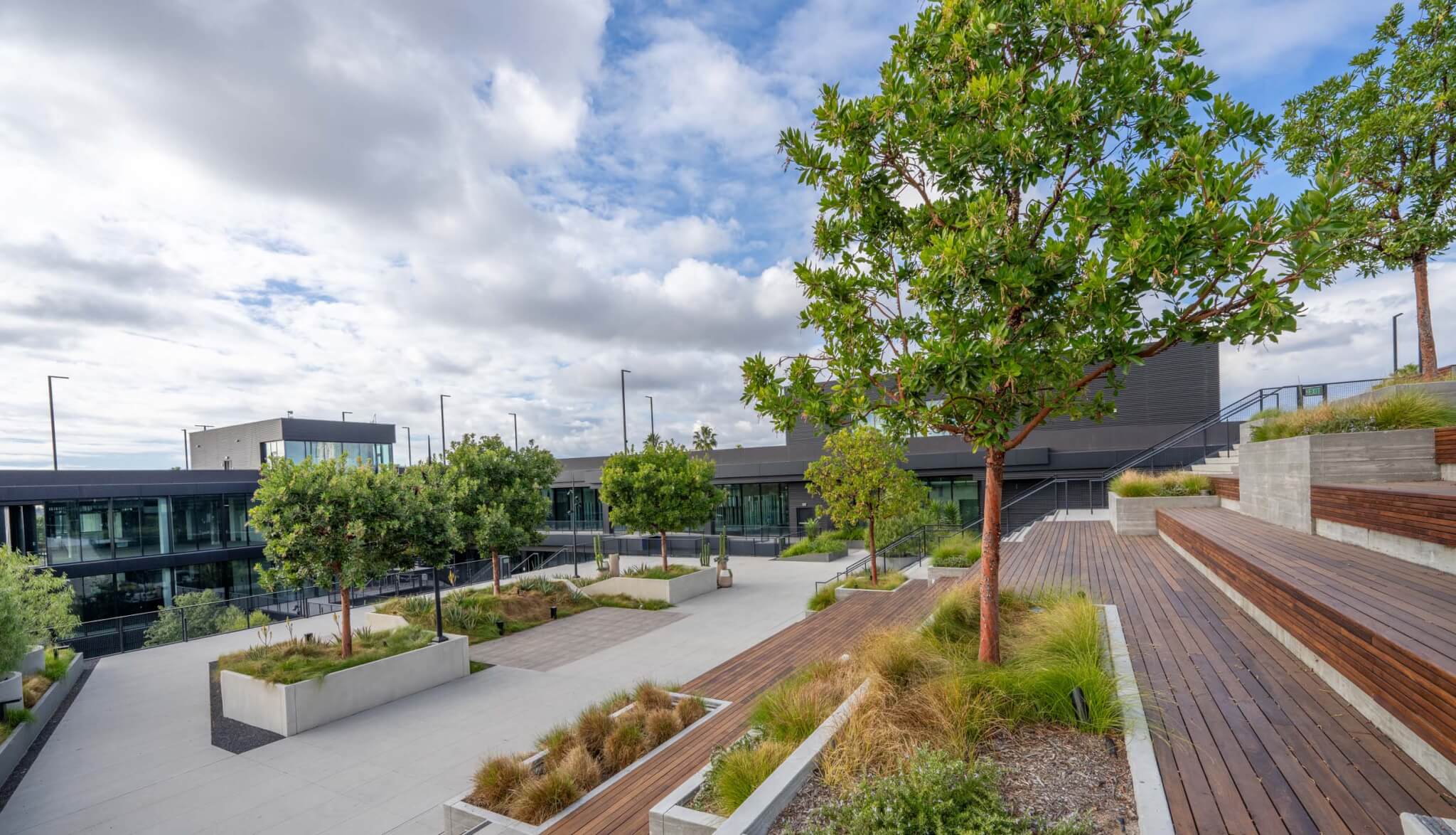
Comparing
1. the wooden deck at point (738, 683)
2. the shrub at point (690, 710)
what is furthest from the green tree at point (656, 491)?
the shrub at point (690, 710)

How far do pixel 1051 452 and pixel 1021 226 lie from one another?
71.6ft

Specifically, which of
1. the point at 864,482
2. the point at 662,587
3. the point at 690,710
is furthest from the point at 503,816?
the point at 864,482

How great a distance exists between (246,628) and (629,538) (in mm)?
16213

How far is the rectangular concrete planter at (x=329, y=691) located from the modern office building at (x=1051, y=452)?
12512mm

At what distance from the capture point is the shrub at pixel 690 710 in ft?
24.3

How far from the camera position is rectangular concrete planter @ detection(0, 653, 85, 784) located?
8258mm

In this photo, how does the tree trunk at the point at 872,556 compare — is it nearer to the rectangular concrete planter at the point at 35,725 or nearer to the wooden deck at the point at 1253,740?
the wooden deck at the point at 1253,740

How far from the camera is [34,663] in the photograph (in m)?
11.8

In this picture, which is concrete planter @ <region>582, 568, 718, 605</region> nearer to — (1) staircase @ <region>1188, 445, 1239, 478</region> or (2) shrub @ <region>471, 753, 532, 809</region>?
(2) shrub @ <region>471, 753, 532, 809</region>

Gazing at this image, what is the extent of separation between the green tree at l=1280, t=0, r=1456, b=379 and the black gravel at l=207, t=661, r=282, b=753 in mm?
20066

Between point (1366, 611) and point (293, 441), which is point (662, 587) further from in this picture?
point (293, 441)

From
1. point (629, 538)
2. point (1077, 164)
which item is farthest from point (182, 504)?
point (1077, 164)

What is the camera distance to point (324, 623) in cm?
1661

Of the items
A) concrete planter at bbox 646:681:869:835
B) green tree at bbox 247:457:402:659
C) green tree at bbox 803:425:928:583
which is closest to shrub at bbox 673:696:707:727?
concrete planter at bbox 646:681:869:835
